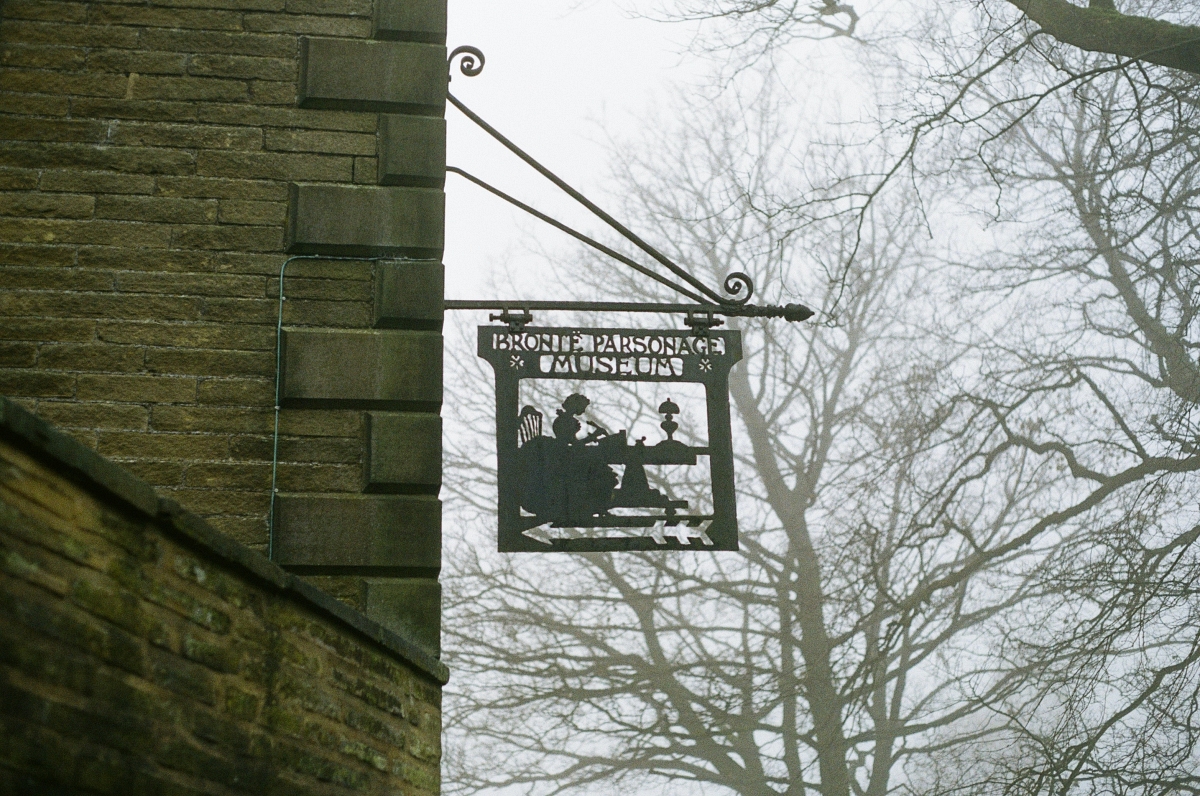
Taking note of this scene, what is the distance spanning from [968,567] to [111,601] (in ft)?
37.9

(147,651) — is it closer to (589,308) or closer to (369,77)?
(369,77)

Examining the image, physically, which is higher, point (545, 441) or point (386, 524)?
point (545, 441)

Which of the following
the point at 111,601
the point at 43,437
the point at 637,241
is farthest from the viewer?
the point at 637,241

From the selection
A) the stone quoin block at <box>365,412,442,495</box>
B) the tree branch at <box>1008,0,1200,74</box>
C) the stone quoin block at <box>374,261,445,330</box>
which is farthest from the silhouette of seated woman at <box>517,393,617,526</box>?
the tree branch at <box>1008,0,1200,74</box>

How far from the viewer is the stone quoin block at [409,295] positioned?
4.66 m

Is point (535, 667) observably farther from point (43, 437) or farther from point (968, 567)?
point (43, 437)

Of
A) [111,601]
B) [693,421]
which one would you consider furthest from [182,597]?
[693,421]

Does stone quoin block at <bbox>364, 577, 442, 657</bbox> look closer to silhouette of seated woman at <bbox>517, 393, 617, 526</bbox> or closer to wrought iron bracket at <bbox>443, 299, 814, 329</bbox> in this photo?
silhouette of seated woman at <bbox>517, 393, 617, 526</bbox>

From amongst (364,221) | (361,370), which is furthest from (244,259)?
(361,370)

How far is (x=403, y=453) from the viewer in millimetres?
4500

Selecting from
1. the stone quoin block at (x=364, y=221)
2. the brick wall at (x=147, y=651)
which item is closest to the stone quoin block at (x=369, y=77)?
the stone quoin block at (x=364, y=221)

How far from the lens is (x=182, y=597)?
2.72 meters

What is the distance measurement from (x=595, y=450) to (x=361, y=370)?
1113 mm

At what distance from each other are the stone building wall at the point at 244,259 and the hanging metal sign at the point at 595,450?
0.59 metres
